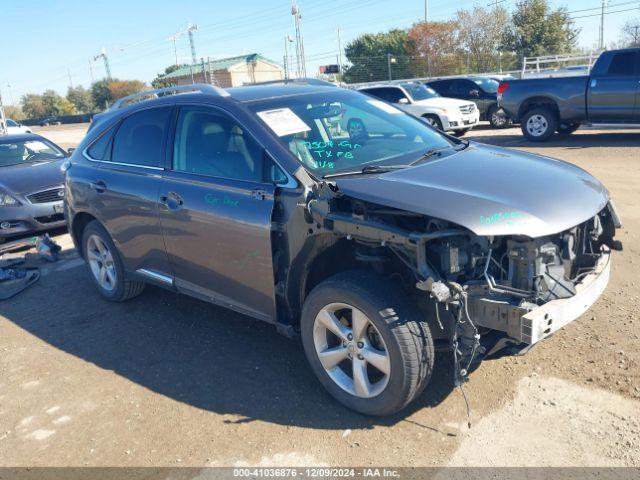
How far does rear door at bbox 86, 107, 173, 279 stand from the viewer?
445 centimetres

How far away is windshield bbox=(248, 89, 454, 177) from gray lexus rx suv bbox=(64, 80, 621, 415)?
0.02 meters

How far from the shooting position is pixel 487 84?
18.2 m

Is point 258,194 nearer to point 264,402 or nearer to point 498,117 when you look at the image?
point 264,402

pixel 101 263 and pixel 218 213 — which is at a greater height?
pixel 218 213

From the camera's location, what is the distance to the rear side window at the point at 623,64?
1198cm

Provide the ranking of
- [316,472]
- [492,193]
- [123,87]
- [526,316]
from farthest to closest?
[123,87] → [492,193] → [316,472] → [526,316]

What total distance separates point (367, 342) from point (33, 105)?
10052 cm

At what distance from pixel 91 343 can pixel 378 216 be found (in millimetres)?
2847

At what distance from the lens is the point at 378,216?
313 centimetres

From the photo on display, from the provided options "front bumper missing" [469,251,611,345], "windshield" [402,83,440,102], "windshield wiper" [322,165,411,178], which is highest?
"windshield" [402,83,440,102]

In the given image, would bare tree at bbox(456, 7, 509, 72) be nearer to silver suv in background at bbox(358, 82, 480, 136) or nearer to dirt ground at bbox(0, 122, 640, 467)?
silver suv in background at bbox(358, 82, 480, 136)

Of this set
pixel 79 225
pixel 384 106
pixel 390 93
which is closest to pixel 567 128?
pixel 390 93

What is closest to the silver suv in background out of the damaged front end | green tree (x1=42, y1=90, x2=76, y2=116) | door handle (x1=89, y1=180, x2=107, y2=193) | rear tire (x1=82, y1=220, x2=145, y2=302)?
rear tire (x1=82, y1=220, x2=145, y2=302)

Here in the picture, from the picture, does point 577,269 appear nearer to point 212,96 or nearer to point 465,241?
point 465,241
